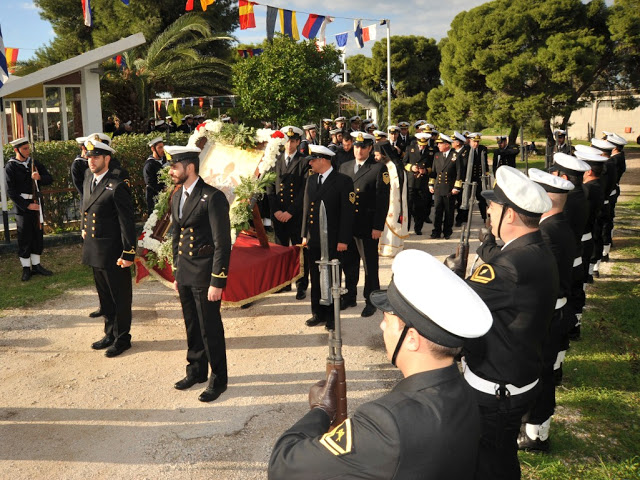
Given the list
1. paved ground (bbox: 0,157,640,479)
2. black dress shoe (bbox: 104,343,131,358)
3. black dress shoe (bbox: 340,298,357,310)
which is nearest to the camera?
paved ground (bbox: 0,157,640,479)

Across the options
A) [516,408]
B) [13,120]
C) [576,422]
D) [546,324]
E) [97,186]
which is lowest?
[576,422]

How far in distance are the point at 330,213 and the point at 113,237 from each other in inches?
98.1

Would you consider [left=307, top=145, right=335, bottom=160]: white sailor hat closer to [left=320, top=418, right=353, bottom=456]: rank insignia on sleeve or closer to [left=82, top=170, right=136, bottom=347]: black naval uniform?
[left=82, top=170, right=136, bottom=347]: black naval uniform

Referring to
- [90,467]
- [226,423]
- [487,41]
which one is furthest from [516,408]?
[487,41]

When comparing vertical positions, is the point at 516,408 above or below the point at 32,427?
above

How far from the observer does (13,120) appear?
18.6 meters

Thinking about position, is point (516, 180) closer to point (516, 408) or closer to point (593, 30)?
point (516, 408)

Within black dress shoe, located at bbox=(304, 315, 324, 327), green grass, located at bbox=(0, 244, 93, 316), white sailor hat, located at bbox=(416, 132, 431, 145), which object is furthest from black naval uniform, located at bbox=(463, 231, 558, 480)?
white sailor hat, located at bbox=(416, 132, 431, 145)

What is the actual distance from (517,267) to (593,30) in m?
24.3

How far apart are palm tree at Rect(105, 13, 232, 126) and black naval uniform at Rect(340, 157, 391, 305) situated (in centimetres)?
1538

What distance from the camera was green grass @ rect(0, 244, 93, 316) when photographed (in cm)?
826

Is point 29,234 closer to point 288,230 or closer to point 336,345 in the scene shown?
point 288,230

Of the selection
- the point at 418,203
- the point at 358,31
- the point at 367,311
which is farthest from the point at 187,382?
the point at 358,31

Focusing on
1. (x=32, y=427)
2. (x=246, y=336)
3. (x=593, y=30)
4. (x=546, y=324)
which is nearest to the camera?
(x=546, y=324)
